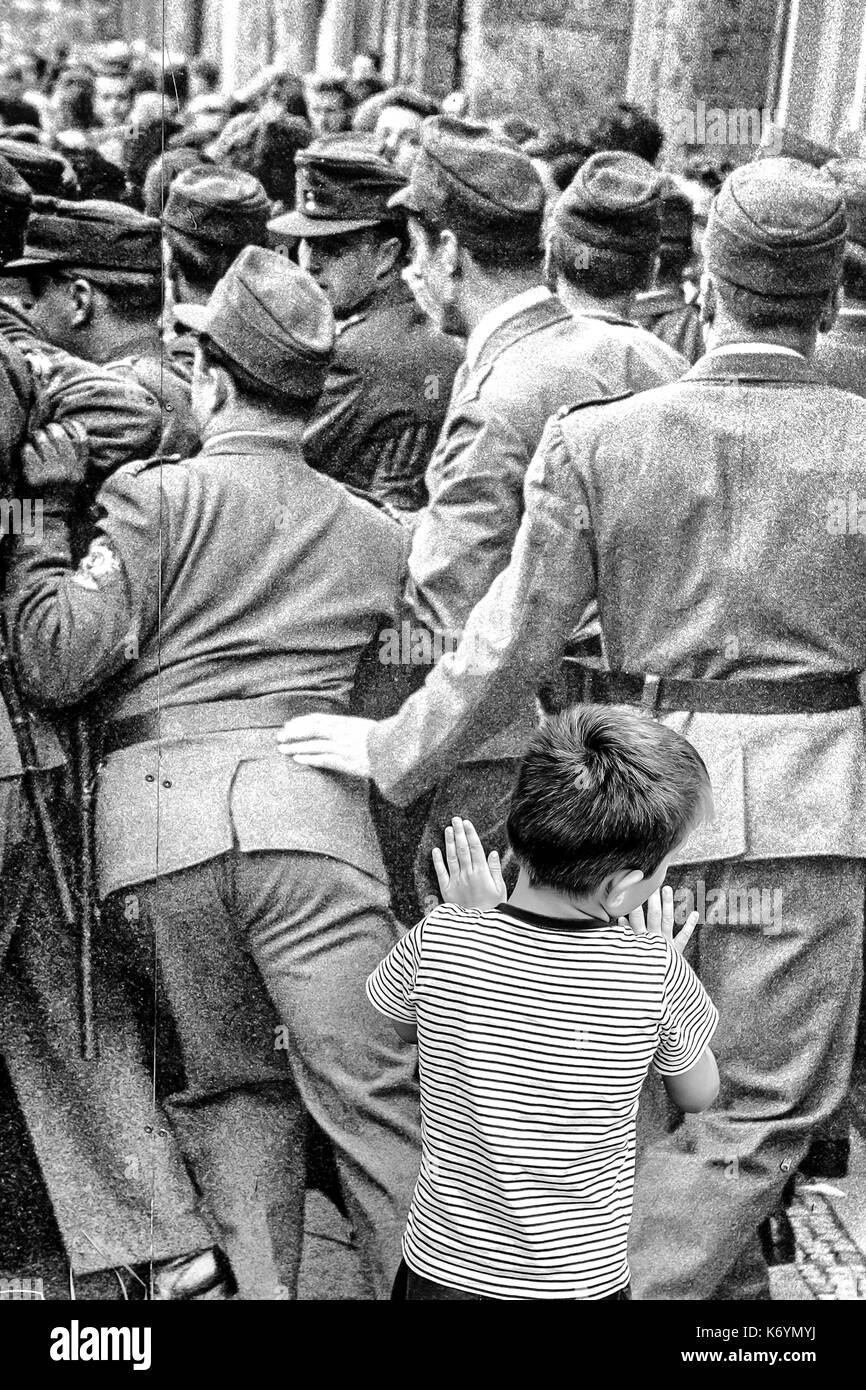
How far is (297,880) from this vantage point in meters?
3.29

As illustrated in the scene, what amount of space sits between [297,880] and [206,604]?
592 millimetres

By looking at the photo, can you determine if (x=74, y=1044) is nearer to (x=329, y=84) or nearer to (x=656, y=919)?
(x=656, y=919)

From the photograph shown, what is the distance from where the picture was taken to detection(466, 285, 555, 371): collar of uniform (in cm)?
325

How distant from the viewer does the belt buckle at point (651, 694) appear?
3.27 metres

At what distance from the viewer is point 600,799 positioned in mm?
2512

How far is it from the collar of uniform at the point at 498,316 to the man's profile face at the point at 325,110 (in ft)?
1.57

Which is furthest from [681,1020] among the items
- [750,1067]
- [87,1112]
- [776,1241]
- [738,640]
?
[87,1112]

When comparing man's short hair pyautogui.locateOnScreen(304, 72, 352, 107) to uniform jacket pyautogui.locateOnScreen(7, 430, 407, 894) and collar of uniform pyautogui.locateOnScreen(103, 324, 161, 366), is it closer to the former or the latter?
collar of uniform pyautogui.locateOnScreen(103, 324, 161, 366)

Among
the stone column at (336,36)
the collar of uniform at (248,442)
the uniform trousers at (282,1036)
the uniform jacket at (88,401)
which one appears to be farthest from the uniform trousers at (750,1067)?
the stone column at (336,36)

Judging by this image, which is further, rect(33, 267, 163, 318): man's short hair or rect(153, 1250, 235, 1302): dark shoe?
rect(153, 1250, 235, 1302): dark shoe

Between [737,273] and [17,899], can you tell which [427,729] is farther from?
[737,273]

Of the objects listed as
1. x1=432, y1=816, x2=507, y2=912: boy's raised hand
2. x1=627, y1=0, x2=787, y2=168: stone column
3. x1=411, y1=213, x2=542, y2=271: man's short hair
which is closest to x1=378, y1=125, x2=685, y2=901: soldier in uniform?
x1=411, y1=213, x2=542, y2=271: man's short hair
